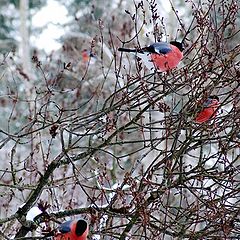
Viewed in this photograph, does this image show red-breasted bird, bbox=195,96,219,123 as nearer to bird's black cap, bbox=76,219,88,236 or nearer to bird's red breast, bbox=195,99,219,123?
A: bird's red breast, bbox=195,99,219,123

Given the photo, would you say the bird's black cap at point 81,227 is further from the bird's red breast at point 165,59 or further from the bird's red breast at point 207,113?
the bird's red breast at point 165,59

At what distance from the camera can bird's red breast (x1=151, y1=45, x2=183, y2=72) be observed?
142 inches

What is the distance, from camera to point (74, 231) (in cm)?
350

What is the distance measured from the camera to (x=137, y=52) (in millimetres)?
3648

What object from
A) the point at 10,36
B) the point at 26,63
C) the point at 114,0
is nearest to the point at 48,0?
the point at 10,36

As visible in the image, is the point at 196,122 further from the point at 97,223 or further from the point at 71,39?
the point at 71,39

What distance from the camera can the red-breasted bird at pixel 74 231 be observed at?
3490 millimetres

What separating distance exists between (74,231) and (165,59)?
3.86 feet

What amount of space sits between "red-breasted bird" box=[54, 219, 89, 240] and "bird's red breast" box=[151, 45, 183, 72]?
1.05 m

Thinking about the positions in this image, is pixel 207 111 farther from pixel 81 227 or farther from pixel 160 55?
pixel 81 227

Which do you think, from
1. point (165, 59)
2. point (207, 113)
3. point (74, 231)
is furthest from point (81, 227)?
point (165, 59)

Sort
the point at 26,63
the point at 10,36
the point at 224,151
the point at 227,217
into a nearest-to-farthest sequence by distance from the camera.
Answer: the point at 224,151 < the point at 227,217 < the point at 26,63 < the point at 10,36

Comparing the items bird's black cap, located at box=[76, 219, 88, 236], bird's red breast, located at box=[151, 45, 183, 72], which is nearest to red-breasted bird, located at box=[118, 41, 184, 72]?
bird's red breast, located at box=[151, 45, 183, 72]

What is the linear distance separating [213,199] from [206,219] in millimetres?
142
